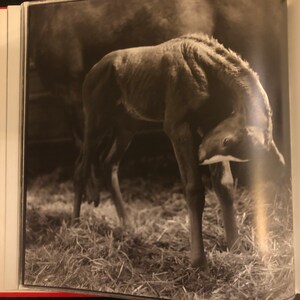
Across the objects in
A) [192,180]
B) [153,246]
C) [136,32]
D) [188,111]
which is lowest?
[153,246]

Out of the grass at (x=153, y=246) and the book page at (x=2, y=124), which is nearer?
the grass at (x=153, y=246)

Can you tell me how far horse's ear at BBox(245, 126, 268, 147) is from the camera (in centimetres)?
68

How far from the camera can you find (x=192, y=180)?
0.71 m

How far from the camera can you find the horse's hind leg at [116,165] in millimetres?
734

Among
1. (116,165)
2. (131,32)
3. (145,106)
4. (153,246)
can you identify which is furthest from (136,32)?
(153,246)

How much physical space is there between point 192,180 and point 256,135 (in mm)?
127

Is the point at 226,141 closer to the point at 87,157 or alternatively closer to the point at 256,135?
the point at 256,135

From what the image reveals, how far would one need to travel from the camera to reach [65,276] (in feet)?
2.47

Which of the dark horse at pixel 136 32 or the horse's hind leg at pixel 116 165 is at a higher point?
the dark horse at pixel 136 32

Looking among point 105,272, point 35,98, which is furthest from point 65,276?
point 35,98

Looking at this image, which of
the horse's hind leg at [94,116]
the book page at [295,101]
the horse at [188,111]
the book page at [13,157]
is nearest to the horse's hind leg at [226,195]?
the horse at [188,111]

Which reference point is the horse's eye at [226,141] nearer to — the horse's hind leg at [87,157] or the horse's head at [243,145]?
the horse's head at [243,145]

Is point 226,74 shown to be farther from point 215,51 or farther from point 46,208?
point 46,208

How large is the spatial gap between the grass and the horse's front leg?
11 mm
